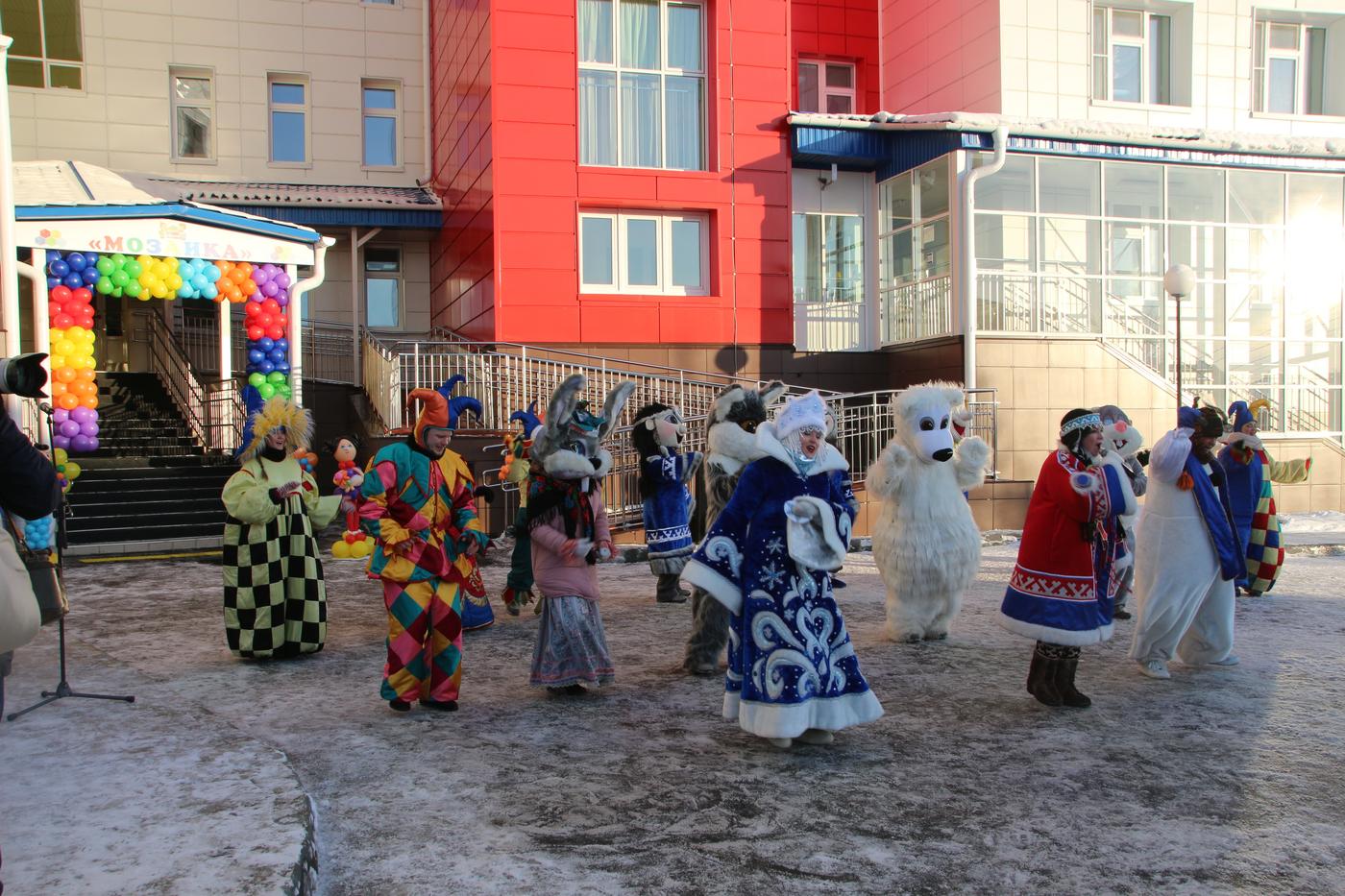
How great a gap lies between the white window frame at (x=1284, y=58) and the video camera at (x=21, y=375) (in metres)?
21.4

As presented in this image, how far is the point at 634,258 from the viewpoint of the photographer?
1667cm

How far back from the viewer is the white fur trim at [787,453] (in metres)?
4.95

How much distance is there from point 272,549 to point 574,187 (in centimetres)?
1020

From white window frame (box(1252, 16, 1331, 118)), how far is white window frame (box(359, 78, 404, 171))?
15872mm

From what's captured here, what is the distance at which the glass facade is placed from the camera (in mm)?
16797

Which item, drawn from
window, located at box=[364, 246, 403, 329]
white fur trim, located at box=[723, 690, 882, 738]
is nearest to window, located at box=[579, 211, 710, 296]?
window, located at box=[364, 246, 403, 329]

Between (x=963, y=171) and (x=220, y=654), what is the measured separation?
41.3ft

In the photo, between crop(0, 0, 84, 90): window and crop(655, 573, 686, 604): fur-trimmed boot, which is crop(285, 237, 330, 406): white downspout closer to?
crop(655, 573, 686, 604): fur-trimmed boot

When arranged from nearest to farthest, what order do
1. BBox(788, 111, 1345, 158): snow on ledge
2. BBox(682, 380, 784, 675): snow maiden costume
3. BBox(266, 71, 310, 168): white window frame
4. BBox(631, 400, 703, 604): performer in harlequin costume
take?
BBox(682, 380, 784, 675): snow maiden costume
BBox(631, 400, 703, 604): performer in harlequin costume
BBox(788, 111, 1345, 158): snow on ledge
BBox(266, 71, 310, 168): white window frame

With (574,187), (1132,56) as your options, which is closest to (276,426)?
(574,187)

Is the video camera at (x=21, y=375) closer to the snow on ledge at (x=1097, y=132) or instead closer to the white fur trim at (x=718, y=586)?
the white fur trim at (x=718, y=586)

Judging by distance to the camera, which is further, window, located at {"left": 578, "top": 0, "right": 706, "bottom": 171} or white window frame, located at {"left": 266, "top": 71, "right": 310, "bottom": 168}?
white window frame, located at {"left": 266, "top": 71, "right": 310, "bottom": 168}

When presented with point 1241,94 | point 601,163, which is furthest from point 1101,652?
point 1241,94

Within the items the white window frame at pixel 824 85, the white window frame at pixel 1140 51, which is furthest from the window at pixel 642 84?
the white window frame at pixel 1140 51
